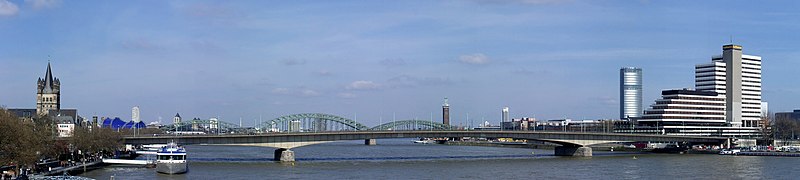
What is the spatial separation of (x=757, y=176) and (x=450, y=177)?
28.1 m

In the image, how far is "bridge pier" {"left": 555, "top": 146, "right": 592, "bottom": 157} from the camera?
136500 millimetres

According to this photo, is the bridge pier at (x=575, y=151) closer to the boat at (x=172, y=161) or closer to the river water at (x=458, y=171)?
the river water at (x=458, y=171)

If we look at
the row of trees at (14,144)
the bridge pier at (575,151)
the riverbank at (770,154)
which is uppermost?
the row of trees at (14,144)

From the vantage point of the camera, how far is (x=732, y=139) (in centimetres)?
16912

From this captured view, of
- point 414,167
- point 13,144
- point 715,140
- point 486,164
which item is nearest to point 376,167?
point 414,167

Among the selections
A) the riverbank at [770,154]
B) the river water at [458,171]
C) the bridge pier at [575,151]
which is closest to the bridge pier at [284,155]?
the river water at [458,171]

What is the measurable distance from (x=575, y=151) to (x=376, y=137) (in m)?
30.6

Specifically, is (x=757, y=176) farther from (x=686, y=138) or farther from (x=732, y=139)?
(x=732, y=139)

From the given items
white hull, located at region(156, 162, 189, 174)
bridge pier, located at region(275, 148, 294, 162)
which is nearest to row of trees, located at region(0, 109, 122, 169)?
white hull, located at region(156, 162, 189, 174)

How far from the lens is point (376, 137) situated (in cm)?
12794

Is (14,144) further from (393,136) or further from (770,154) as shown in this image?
(770,154)

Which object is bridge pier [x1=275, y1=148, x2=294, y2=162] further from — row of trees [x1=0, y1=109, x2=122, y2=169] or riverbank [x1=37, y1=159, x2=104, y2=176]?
riverbank [x1=37, y1=159, x2=104, y2=176]

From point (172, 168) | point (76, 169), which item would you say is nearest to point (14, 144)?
point (172, 168)

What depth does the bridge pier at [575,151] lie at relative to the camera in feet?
448
